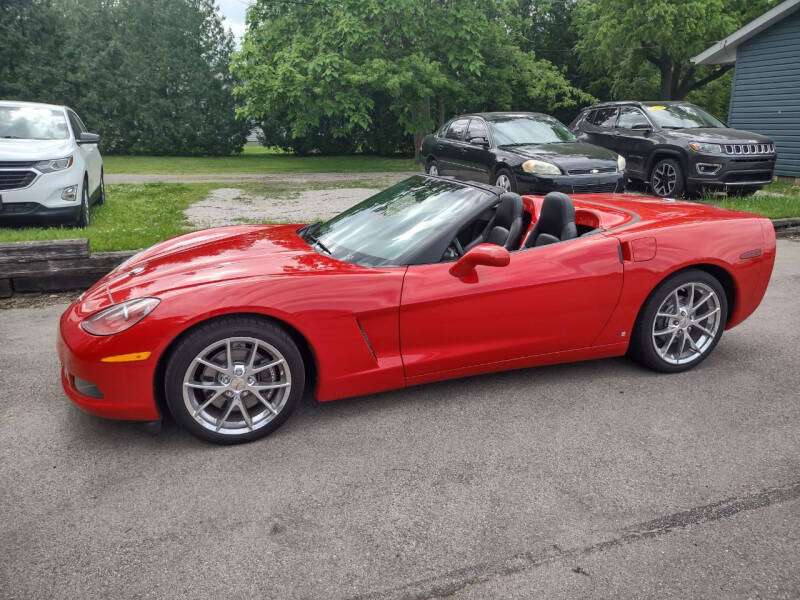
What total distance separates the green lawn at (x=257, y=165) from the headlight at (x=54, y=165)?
11.2 meters

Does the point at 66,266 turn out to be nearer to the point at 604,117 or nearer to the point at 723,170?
the point at 723,170

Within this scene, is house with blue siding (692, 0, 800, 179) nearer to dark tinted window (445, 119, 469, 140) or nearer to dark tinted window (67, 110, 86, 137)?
dark tinted window (445, 119, 469, 140)

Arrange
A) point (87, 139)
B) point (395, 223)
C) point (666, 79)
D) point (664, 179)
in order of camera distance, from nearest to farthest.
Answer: point (395, 223)
point (87, 139)
point (664, 179)
point (666, 79)

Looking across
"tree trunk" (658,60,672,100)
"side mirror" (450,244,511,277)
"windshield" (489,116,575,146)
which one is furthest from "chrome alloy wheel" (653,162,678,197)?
"tree trunk" (658,60,672,100)

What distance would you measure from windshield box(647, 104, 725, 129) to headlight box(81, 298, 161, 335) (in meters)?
10.9

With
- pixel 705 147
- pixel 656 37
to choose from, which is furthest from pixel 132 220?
pixel 656 37

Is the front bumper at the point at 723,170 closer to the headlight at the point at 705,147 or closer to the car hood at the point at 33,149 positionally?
the headlight at the point at 705,147

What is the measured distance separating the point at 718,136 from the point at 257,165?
16.3 meters

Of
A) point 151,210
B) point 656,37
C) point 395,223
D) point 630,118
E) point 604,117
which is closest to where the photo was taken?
point 395,223

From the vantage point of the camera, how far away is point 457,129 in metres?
12.0

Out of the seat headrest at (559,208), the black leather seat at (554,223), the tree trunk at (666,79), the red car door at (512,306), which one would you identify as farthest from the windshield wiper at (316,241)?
the tree trunk at (666,79)

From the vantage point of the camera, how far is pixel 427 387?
12.8ft

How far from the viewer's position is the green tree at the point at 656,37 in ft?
→ 75.7

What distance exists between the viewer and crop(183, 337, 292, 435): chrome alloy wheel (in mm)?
3111
